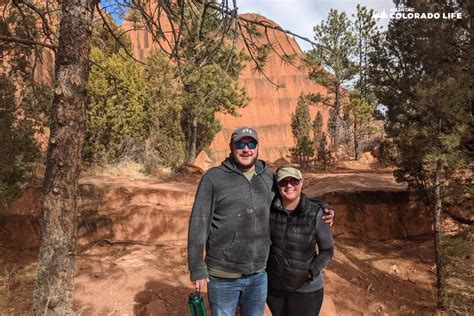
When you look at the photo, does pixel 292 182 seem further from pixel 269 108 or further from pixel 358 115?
pixel 269 108

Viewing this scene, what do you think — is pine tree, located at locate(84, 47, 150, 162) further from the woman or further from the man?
the woman

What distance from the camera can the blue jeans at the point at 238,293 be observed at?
7.84 ft

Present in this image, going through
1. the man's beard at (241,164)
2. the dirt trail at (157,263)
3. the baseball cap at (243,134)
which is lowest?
the dirt trail at (157,263)

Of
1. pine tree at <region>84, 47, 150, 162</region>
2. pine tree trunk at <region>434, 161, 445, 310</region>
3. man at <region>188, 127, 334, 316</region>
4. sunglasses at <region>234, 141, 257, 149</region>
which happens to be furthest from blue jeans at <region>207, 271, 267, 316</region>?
pine tree at <region>84, 47, 150, 162</region>

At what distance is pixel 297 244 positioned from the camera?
2367mm

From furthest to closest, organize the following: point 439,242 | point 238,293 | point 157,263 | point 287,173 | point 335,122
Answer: point 335,122
point 157,263
point 439,242
point 238,293
point 287,173

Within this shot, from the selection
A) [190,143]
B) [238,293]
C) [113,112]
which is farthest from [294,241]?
[190,143]

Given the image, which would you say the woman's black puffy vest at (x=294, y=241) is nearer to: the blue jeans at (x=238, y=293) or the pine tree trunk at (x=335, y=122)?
the blue jeans at (x=238, y=293)

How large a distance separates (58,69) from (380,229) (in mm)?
6786

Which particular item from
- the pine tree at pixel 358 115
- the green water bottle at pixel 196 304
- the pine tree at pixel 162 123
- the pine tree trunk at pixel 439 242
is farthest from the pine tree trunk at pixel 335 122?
the green water bottle at pixel 196 304

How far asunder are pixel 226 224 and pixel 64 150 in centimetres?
139

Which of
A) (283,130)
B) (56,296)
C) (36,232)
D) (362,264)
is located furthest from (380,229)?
(283,130)

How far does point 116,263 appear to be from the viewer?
5652 mm

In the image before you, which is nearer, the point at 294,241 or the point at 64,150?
the point at 294,241
